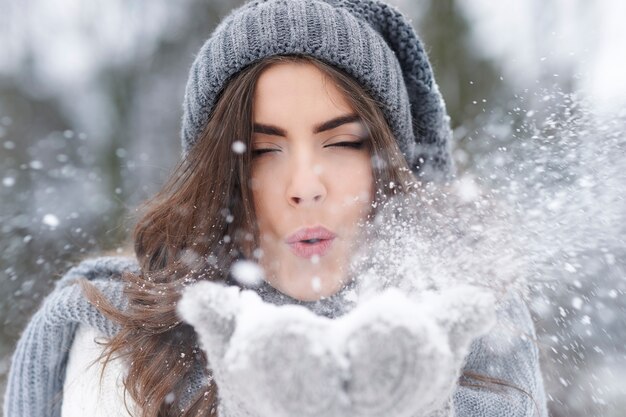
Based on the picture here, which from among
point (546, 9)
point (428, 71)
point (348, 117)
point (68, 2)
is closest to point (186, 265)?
point (348, 117)

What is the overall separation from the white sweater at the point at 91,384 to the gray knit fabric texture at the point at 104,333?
0.04m

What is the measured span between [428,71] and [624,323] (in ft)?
2.82

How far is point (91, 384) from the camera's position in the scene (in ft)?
4.39

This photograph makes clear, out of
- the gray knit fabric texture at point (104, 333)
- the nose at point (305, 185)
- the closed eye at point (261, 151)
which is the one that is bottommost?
the gray knit fabric texture at point (104, 333)

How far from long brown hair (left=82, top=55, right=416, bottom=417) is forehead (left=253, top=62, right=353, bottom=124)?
0.01m

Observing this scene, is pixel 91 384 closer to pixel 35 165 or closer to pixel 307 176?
pixel 307 176

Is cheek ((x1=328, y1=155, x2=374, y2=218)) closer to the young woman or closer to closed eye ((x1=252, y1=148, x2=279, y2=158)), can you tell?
the young woman

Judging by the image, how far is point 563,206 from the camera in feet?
4.82

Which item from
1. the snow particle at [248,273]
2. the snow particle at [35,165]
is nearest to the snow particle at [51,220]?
the snow particle at [35,165]

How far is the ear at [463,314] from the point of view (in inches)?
31.7

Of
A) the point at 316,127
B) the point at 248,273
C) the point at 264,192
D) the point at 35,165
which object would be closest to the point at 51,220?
the point at 35,165

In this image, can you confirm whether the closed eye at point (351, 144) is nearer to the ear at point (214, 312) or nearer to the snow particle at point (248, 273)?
the snow particle at point (248, 273)

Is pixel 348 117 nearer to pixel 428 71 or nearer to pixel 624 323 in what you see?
pixel 428 71

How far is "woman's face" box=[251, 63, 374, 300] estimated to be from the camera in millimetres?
1185
